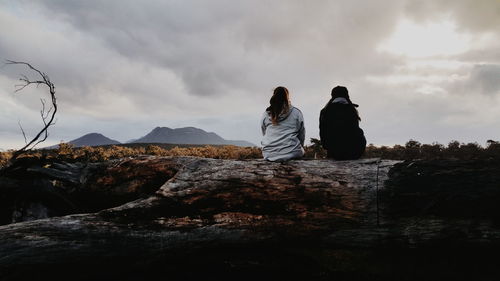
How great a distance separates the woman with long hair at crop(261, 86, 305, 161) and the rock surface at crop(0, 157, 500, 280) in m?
1.23

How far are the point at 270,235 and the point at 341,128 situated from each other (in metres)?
2.91

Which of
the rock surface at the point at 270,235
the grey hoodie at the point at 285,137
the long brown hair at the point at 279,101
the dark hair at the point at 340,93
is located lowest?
the rock surface at the point at 270,235

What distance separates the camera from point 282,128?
6.97 m

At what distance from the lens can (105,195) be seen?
696cm

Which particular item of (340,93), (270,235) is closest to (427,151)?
(340,93)

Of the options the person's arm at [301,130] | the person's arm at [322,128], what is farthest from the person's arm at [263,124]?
the person's arm at [322,128]

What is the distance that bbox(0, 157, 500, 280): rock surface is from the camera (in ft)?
14.5

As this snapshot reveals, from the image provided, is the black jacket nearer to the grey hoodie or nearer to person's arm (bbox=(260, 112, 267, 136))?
the grey hoodie

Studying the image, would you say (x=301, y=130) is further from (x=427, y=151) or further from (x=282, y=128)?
(x=427, y=151)

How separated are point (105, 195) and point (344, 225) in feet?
16.1

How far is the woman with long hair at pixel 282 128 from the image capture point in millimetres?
6715

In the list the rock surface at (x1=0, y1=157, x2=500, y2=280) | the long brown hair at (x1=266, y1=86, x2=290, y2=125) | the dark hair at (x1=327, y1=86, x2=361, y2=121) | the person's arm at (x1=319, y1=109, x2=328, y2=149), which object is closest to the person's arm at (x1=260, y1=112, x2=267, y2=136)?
the long brown hair at (x1=266, y1=86, x2=290, y2=125)

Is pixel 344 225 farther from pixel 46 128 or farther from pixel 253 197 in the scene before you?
pixel 46 128

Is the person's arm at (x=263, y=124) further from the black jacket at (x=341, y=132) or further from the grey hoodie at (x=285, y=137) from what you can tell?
the black jacket at (x=341, y=132)
